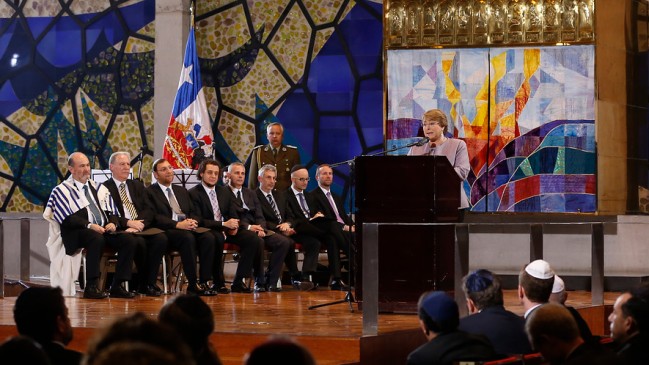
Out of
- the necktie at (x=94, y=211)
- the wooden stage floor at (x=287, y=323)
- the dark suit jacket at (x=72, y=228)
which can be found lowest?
the wooden stage floor at (x=287, y=323)

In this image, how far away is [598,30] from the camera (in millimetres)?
10789

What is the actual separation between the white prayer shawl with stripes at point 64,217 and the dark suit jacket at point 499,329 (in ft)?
15.0

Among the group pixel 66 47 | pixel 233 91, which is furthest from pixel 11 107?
pixel 233 91

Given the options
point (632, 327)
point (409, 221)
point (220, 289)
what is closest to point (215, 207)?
point (220, 289)

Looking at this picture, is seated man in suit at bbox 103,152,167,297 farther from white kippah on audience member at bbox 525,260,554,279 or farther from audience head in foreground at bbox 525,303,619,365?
audience head in foreground at bbox 525,303,619,365

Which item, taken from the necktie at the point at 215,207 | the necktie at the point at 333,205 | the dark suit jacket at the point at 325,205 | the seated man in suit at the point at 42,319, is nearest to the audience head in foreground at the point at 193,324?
the seated man in suit at the point at 42,319

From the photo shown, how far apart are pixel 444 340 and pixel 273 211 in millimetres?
6221

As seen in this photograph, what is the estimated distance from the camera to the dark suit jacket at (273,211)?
1020 cm

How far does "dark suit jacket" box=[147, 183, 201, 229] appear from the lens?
909cm

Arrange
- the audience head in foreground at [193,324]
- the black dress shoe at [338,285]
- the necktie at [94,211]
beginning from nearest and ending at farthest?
the audience head in foreground at [193,324], the necktie at [94,211], the black dress shoe at [338,285]

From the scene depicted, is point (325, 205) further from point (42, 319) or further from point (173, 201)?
point (42, 319)

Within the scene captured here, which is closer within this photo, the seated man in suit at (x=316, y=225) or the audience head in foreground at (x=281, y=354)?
the audience head in foreground at (x=281, y=354)

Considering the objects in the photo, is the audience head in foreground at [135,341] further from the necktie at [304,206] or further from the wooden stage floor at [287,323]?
the necktie at [304,206]

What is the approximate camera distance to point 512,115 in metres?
11.0
